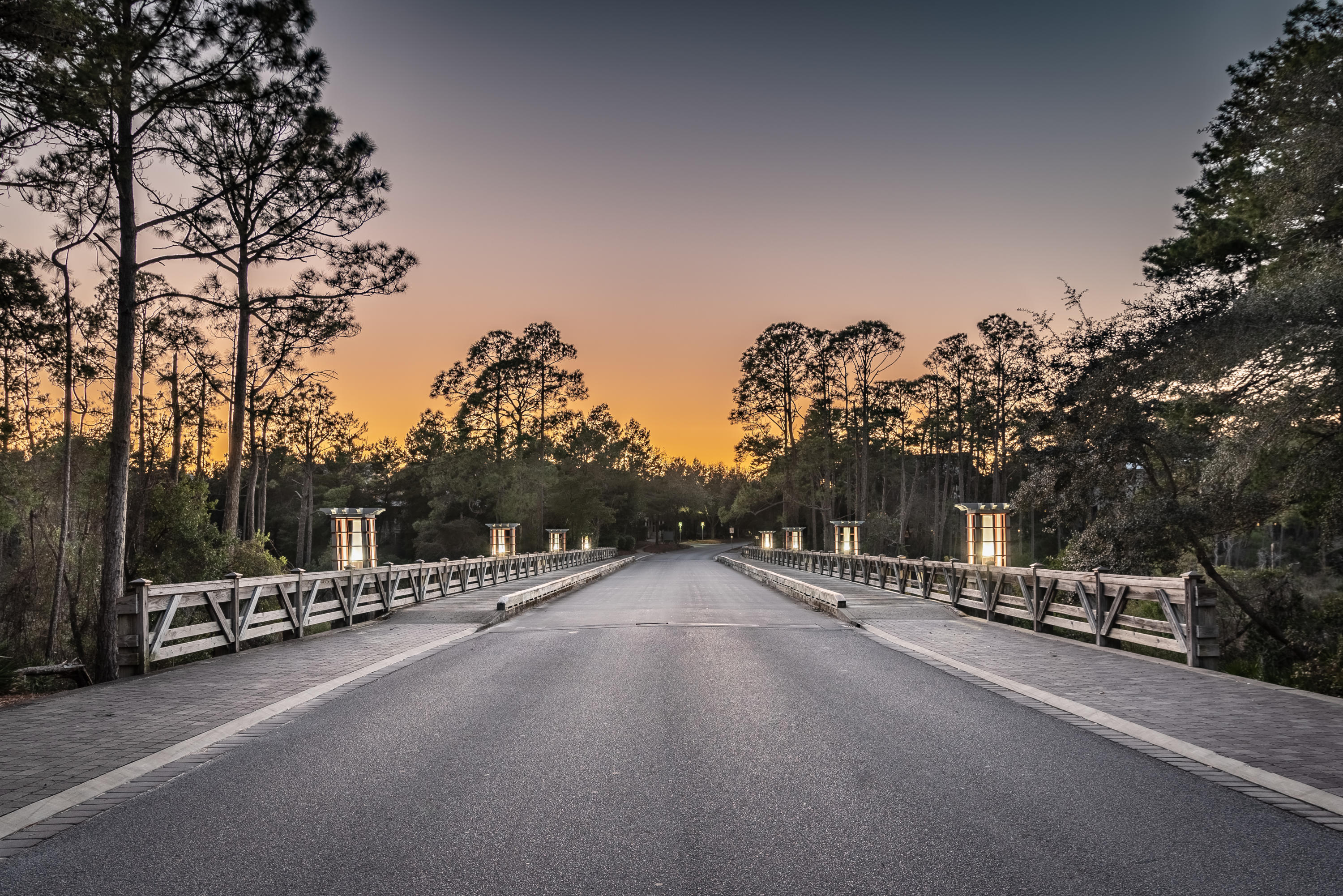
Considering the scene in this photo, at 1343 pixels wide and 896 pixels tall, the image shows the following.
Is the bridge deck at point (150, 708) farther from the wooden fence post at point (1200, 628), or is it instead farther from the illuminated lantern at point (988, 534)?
the illuminated lantern at point (988, 534)

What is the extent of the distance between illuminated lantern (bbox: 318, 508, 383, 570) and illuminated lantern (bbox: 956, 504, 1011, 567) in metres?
16.6

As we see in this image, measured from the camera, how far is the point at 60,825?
4.50m

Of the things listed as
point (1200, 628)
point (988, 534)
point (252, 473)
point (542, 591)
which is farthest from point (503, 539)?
point (1200, 628)

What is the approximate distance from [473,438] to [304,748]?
49.8 meters

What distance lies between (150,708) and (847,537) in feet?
101

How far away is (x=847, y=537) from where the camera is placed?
35781 mm

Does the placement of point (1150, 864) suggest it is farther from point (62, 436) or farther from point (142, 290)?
point (62, 436)

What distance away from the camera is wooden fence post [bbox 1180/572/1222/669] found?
9.41 meters

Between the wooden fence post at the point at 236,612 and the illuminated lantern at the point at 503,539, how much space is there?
24.5m

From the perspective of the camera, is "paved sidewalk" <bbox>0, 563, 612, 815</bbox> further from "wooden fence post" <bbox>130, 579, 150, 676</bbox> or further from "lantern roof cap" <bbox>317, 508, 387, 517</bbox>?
"lantern roof cap" <bbox>317, 508, 387, 517</bbox>

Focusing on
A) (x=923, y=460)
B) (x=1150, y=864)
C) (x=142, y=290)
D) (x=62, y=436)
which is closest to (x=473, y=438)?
(x=62, y=436)

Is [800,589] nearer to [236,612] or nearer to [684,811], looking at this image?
[236,612]

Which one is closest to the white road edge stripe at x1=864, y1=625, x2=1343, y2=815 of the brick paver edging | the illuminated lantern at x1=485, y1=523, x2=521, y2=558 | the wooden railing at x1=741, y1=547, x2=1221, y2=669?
the brick paver edging

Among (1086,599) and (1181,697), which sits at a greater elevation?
(1086,599)
